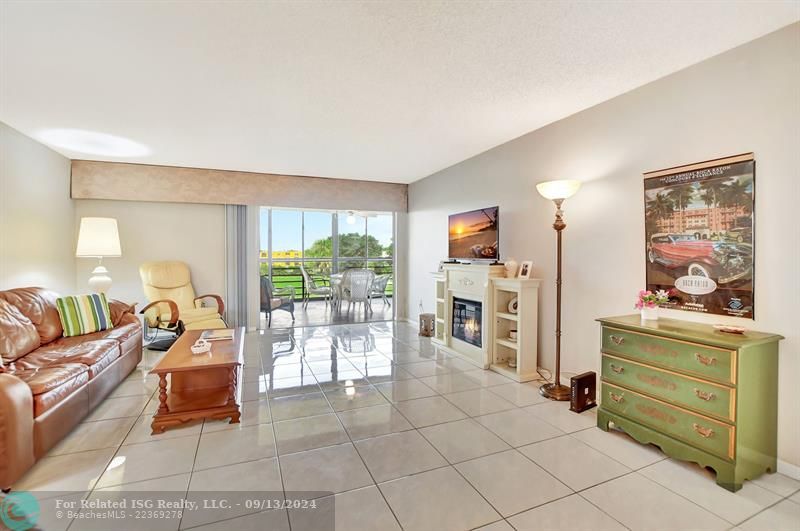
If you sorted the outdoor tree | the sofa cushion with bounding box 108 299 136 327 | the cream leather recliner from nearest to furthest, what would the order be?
1. the sofa cushion with bounding box 108 299 136 327
2. the cream leather recliner
3. the outdoor tree

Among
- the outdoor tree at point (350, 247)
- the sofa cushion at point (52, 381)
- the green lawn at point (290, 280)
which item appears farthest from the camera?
the outdoor tree at point (350, 247)

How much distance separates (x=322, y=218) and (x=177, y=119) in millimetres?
4738

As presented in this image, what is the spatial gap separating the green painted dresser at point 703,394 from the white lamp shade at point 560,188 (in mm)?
1169

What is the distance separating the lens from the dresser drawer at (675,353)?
201cm

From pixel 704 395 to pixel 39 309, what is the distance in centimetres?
515

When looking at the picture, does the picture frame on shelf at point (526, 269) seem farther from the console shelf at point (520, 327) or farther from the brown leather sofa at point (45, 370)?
the brown leather sofa at point (45, 370)

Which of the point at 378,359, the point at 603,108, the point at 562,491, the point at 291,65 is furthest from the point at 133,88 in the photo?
the point at 562,491

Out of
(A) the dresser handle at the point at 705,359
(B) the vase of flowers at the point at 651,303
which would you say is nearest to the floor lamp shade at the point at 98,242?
(B) the vase of flowers at the point at 651,303

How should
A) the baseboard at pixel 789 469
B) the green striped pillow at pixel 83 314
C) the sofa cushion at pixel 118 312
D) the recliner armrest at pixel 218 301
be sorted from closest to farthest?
1. the baseboard at pixel 789 469
2. the green striped pillow at pixel 83 314
3. the sofa cushion at pixel 118 312
4. the recliner armrest at pixel 218 301

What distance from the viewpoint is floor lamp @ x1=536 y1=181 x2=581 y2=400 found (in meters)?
3.10

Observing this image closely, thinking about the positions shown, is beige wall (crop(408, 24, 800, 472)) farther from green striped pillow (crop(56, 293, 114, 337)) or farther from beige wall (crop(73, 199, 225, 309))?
A: green striped pillow (crop(56, 293, 114, 337))

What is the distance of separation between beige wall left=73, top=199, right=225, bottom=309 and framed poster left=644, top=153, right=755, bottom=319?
5.59 metres

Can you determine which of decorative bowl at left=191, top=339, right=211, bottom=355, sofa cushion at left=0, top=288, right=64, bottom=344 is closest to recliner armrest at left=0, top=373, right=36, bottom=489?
decorative bowl at left=191, top=339, right=211, bottom=355

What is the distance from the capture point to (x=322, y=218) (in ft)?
26.6
